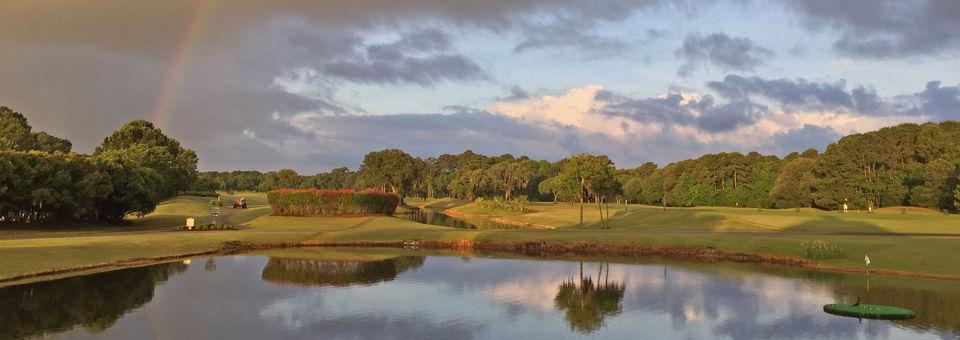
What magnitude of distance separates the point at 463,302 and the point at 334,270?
41.1 ft

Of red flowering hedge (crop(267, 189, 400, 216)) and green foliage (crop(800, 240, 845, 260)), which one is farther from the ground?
red flowering hedge (crop(267, 189, 400, 216))

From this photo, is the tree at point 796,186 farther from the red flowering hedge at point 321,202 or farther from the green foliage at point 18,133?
the green foliage at point 18,133

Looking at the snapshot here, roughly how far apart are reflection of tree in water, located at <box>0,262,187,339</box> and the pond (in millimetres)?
68

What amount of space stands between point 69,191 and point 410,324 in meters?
47.6

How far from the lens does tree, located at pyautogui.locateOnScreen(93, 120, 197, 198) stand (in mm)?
98125

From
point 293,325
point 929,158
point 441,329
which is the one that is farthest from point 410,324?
point 929,158

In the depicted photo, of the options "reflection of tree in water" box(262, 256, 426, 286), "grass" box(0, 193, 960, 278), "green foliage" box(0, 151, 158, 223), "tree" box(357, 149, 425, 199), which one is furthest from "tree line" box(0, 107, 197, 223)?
"tree" box(357, 149, 425, 199)

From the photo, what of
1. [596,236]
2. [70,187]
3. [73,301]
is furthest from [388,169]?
[73,301]

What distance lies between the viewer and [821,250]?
38438mm

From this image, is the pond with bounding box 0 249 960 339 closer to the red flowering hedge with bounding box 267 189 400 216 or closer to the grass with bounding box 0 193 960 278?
the grass with bounding box 0 193 960 278

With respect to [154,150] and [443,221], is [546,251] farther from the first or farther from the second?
[154,150]

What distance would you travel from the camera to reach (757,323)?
2256cm

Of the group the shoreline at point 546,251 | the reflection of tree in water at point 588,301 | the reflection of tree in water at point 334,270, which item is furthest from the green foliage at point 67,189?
the reflection of tree in water at point 588,301

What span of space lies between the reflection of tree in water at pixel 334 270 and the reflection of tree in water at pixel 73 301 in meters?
6.13
